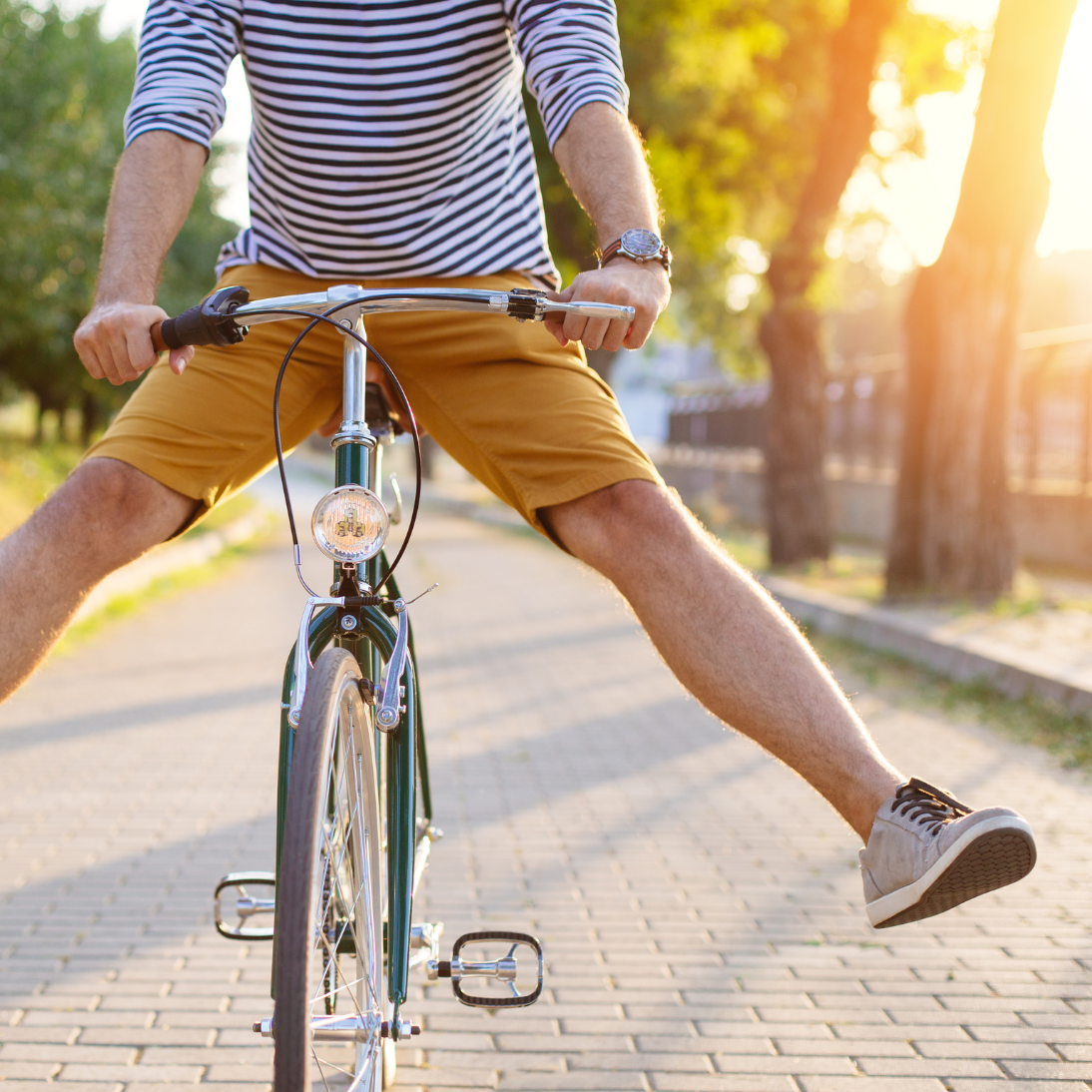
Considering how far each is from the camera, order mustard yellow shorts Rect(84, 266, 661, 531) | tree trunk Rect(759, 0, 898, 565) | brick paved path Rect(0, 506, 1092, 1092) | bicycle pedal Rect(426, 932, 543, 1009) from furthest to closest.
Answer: tree trunk Rect(759, 0, 898, 565)
brick paved path Rect(0, 506, 1092, 1092)
bicycle pedal Rect(426, 932, 543, 1009)
mustard yellow shorts Rect(84, 266, 661, 531)

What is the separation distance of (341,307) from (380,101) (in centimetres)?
57

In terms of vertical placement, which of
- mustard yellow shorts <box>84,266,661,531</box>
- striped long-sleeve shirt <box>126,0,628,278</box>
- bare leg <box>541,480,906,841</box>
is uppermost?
striped long-sleeve shirt <box>126,0,628,278</box>

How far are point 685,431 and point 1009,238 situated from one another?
21.5 meters

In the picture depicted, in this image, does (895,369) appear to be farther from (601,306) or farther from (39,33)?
(601,306)

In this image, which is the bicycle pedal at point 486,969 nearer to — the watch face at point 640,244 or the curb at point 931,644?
the watch face at point 640,244

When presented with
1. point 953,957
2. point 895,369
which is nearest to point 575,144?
point 953,957

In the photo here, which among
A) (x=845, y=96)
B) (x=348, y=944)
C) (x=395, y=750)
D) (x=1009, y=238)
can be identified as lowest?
(x=348, y=944)

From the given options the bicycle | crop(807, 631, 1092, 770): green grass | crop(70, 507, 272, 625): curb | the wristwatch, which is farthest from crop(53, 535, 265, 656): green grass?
the wristwatch

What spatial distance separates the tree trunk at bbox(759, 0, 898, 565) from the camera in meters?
12.8

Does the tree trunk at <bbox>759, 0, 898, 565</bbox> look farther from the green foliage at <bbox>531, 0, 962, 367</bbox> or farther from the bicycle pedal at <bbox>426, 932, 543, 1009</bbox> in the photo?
the bicycle pedal at <bbox>426, 932, 543, 1009</bbox>

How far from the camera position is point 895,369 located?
59.5ft

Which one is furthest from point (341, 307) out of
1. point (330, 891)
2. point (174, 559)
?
point (174, 559)

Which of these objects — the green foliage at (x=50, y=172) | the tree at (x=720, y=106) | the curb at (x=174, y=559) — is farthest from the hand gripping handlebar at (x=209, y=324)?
the green foliage at (x=50, y=172)

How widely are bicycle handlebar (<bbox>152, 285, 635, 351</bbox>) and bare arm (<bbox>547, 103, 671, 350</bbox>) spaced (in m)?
0.05
